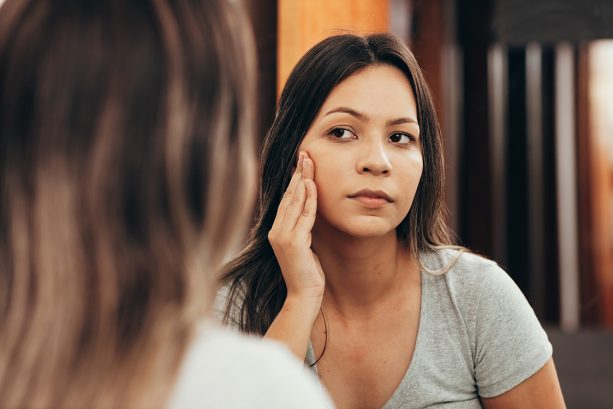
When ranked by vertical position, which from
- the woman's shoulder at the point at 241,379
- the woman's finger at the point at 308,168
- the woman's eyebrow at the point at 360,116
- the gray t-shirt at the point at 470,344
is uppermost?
the woman's eyebrow at the point at 360,116

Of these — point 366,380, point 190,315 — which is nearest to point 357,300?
point 366,380

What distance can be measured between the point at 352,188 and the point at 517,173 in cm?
241

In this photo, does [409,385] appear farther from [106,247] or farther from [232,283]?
[106,247]

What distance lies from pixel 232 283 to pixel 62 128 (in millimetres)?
883

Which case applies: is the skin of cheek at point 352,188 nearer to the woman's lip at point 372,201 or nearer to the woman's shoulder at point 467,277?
the woman's lip at point 372,201

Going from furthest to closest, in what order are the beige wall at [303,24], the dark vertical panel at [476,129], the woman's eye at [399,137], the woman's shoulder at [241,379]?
the dark vertical panel at [476,129] → the beige wall at [303,24] → the woman's eye at [399,137] → the woman's shoulder at [241,379]

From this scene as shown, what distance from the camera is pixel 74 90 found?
0.55 meters

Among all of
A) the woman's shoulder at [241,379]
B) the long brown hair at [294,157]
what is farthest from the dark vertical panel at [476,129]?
the woman's shoulder at [241,379]

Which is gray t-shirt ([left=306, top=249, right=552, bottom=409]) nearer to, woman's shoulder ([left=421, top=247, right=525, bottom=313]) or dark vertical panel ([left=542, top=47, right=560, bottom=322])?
woman's shoulder ([left=421, top=247, right=525, bottom=313])

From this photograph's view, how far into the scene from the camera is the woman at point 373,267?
1267 mm

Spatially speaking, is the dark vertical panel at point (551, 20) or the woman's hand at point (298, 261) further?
the dark vertical panel at point (551, 20)

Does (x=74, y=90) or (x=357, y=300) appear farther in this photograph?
(x=357, y=300)

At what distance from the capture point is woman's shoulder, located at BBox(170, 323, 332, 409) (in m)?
0.54

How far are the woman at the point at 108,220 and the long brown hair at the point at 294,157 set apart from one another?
0.76 m
